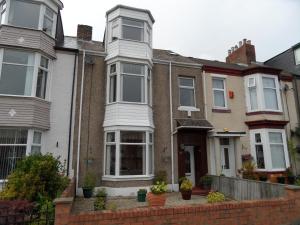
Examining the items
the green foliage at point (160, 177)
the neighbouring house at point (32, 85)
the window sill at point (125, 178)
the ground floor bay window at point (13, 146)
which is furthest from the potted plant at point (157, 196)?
the ground floor bay window at point (13, 146)

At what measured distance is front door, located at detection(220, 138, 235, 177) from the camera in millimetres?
15285

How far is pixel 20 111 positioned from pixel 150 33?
872 cm

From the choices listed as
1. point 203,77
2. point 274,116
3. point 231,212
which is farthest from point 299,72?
point 231,212

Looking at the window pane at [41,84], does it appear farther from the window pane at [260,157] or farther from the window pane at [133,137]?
the window pane at [260,157]

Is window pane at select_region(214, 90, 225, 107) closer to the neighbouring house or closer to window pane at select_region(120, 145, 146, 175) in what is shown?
window pane at select_region(120, 145, 146, 175)

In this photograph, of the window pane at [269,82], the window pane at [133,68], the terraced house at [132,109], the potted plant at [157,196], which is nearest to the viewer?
the potted plant at [157,196]

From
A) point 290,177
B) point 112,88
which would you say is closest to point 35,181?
point 112,88

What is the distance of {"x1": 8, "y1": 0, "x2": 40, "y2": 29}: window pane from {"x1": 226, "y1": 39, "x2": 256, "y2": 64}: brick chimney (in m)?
16.5

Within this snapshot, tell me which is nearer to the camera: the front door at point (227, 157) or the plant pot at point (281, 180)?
the plant pot at point (281, 180)

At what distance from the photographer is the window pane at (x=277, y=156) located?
15.4 metres

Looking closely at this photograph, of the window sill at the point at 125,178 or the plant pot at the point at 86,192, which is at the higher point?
the window sill at the point at 125,178

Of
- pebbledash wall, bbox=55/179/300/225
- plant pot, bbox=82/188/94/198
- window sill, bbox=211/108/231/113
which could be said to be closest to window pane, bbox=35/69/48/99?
plant pot, bbox=82/188/94/198

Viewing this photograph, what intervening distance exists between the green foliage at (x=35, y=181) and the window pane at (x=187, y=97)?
29.2 ft

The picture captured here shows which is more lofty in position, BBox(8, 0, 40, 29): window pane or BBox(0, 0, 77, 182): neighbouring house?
BBox(8, 0, 40, 29): window pane
